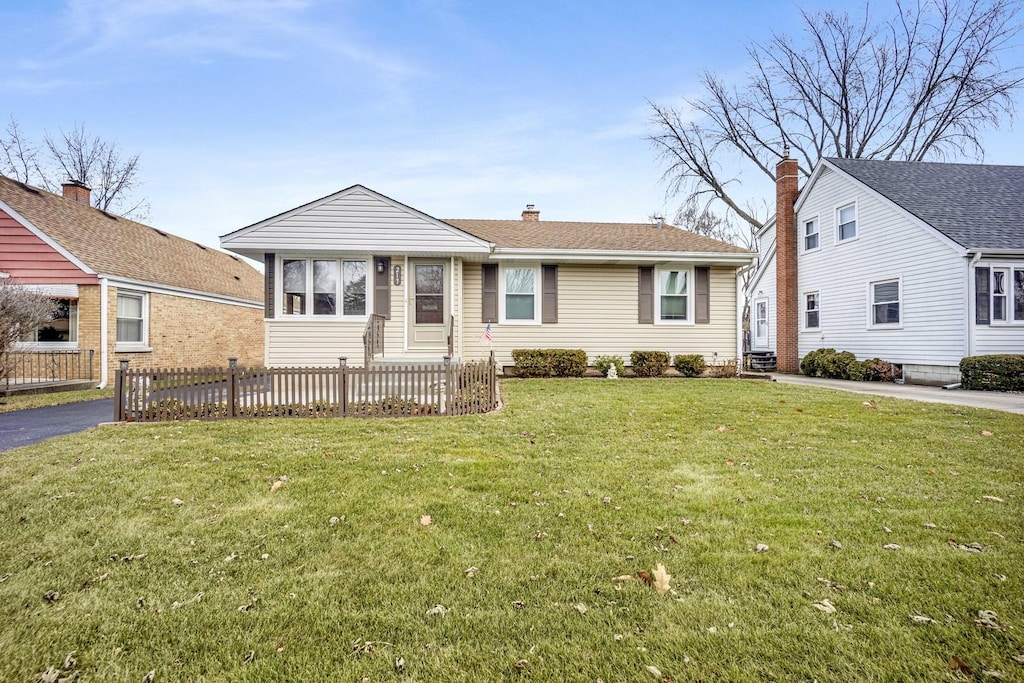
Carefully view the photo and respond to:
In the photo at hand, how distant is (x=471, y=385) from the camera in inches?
325

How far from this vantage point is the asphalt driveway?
670 cm

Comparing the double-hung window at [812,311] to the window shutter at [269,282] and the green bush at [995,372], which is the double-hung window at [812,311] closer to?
the green bush at [995,372]

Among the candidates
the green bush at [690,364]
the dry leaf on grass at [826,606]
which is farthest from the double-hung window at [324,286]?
the dry leaf on grass at [826,606]

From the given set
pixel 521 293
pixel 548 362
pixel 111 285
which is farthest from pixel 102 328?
pixel 548 362

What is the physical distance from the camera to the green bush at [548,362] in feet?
42.9

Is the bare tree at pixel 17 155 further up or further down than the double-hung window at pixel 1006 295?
further up

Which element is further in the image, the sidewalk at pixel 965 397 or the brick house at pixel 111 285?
the brick house at pixel 111 285

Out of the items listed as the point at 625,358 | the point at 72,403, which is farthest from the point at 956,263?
the point at 72,403

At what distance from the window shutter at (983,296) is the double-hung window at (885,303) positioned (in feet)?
6.66

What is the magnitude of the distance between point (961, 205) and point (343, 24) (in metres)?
19.5

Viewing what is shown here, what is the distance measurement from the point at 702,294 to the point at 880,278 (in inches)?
237

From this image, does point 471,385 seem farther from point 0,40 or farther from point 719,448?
point 0,40

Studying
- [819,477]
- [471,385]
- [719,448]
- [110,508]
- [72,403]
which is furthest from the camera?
[72,403]

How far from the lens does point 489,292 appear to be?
13.6m
